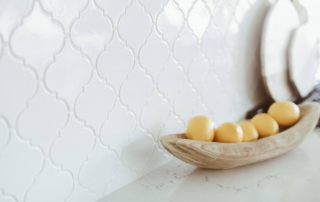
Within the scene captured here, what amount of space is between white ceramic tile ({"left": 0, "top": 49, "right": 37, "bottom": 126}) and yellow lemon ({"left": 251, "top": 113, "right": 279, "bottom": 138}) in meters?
0.55

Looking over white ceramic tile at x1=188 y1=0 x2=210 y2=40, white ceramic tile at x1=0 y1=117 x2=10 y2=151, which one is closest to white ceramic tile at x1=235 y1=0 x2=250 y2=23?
white ceramic tile at x1=188 y1=0 x2=210 y2=40

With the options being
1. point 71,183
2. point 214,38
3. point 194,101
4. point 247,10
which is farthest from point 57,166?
point 247,10

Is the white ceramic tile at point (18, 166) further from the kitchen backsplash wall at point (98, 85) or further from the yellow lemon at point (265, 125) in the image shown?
the yellow lemon at point (265, 125)

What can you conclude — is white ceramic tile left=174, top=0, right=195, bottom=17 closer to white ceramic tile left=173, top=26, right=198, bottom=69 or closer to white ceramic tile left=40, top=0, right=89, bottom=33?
white ceramic tile left=173, top=26, right=198, bottom=69

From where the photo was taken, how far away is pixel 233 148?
2.49 ft

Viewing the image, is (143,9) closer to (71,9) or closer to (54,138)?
(71,9)

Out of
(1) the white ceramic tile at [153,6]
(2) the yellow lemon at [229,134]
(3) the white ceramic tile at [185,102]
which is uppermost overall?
(1) the white ceramic tile at [153,6]

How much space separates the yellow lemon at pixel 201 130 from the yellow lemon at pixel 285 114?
223 millimetres

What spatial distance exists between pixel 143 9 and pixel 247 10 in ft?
1.34

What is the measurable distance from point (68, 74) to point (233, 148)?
382mm

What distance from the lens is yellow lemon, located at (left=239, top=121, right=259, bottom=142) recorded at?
830 millimetres

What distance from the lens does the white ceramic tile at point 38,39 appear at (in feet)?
1.70

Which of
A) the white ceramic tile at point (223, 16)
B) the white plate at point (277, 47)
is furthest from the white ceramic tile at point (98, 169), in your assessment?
the white plate at point (277, 47)

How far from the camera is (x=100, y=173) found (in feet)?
2.25
